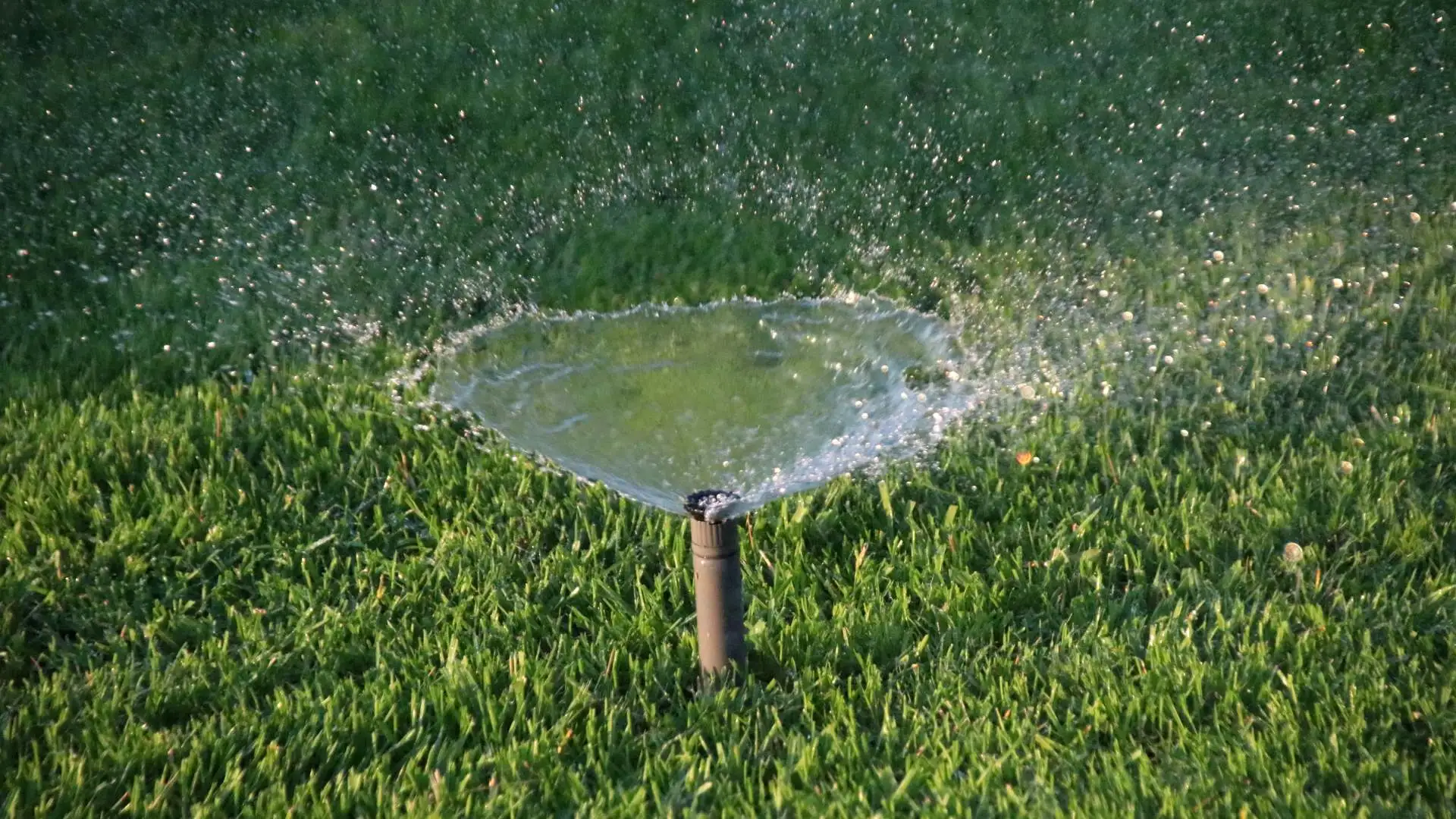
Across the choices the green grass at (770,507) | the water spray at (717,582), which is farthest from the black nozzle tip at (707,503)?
the green grass at (770,507)

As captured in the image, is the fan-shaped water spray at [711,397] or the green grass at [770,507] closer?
the green grass at [770,507]

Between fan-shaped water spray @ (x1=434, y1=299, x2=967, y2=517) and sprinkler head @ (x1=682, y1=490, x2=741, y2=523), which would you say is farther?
fan-shaped water spray @ (x1=434, y1=299, x2=967, y2=517)

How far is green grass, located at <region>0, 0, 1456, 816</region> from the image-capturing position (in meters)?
2.15

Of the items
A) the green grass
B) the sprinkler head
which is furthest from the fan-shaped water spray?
the green grass

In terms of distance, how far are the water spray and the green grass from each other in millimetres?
90

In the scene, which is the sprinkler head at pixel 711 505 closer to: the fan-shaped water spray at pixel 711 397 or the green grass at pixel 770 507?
the fan-shaped water spray at pixel 711 397

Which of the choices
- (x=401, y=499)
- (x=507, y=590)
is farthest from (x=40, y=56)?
(x=507, y=590)

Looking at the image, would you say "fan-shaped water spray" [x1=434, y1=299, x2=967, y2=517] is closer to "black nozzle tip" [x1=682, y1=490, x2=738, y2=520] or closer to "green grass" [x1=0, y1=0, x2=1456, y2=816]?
"black nozzle tip" [x1=682, y1=490, x2=738, y2=520]

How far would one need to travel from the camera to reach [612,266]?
454 centimetres

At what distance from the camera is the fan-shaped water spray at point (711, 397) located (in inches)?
95.4

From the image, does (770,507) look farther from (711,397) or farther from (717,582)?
(717,582)

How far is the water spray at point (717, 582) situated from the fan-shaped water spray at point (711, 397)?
0.02m

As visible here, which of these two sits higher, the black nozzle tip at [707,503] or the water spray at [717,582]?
the black nozzle tip at [707,503]

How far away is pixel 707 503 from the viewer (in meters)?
2.06
